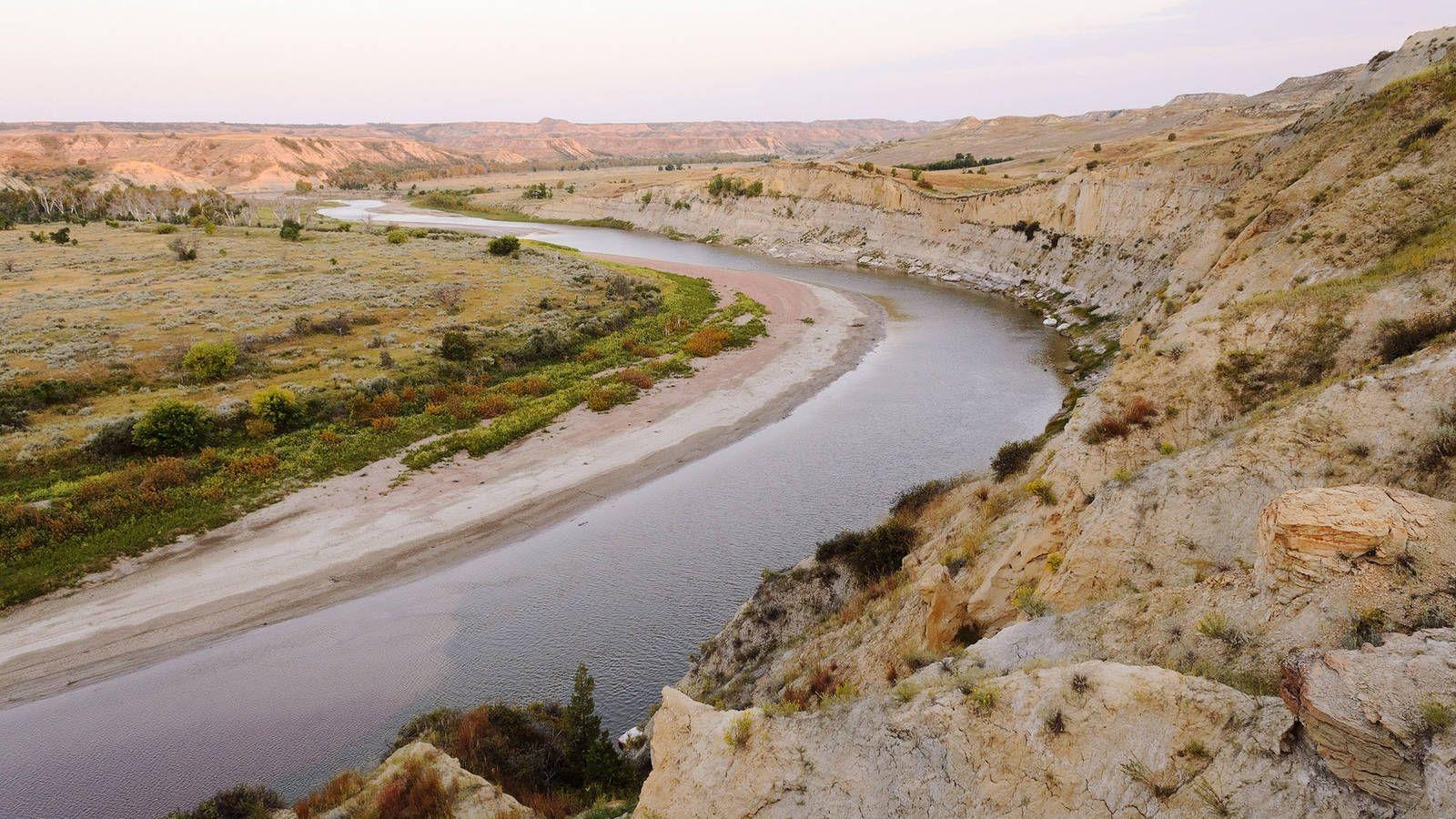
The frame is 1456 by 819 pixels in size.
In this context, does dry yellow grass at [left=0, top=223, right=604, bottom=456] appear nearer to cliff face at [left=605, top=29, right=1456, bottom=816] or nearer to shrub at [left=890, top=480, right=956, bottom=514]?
shrub at [left=890, top=480, right=956, bottom=514]

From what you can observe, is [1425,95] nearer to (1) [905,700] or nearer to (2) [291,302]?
(1) [905,700]

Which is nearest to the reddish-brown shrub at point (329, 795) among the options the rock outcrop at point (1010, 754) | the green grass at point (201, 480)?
the rock outcrop at point (1010, 754)

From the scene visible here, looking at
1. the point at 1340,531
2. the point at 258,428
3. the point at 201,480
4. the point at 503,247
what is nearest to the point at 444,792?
the point at 1340,531

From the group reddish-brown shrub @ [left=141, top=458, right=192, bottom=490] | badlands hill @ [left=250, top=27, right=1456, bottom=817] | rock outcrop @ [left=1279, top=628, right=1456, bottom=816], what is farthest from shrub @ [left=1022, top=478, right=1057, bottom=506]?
reddish-brown shrub @ [left=141, top=458, right=192, bottom=490]

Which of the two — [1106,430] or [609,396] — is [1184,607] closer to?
[1106,430]

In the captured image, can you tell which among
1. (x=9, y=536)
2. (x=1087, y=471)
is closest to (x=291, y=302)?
(x=9, y=536)

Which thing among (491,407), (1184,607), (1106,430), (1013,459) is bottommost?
(491,407)

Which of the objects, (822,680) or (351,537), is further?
(351,537)
